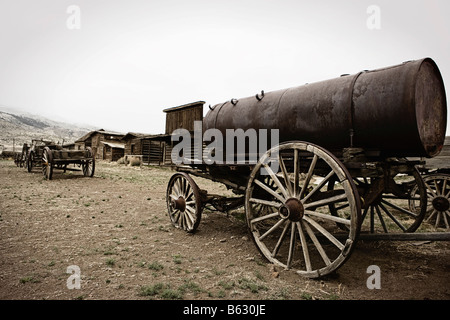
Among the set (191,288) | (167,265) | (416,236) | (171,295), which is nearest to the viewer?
(171,295)

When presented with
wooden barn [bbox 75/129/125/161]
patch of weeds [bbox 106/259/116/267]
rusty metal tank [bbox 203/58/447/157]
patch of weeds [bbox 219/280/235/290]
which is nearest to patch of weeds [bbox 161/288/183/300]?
patch of weeds [bbox 219/280/235/290]

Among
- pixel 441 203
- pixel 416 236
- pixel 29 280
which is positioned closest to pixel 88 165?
pixel 29 280

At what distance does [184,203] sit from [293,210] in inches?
107

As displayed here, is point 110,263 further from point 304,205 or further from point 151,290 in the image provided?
point 304,205

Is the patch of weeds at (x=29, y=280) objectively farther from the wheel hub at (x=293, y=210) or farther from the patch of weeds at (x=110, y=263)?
the wheel hub at (x=293, y=210)

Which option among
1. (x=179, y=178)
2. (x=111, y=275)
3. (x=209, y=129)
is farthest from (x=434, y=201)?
(x=111, y=275)

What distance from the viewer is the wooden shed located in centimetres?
606

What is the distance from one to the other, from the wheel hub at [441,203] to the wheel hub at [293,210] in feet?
14.2

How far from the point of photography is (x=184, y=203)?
532 centimetres

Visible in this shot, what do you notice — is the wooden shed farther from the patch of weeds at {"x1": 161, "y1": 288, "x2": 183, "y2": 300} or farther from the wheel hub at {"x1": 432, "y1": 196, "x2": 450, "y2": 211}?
the wheel hub at {"x1": 432, "y1": 196, "x2": 450, "y2": 211}

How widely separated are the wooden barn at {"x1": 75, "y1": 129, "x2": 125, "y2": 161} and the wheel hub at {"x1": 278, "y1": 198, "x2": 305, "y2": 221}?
34.0 metres

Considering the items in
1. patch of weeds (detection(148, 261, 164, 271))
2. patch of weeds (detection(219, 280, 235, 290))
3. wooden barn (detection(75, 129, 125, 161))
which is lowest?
patch of weeds (detection(219, 280, 235, 290))
